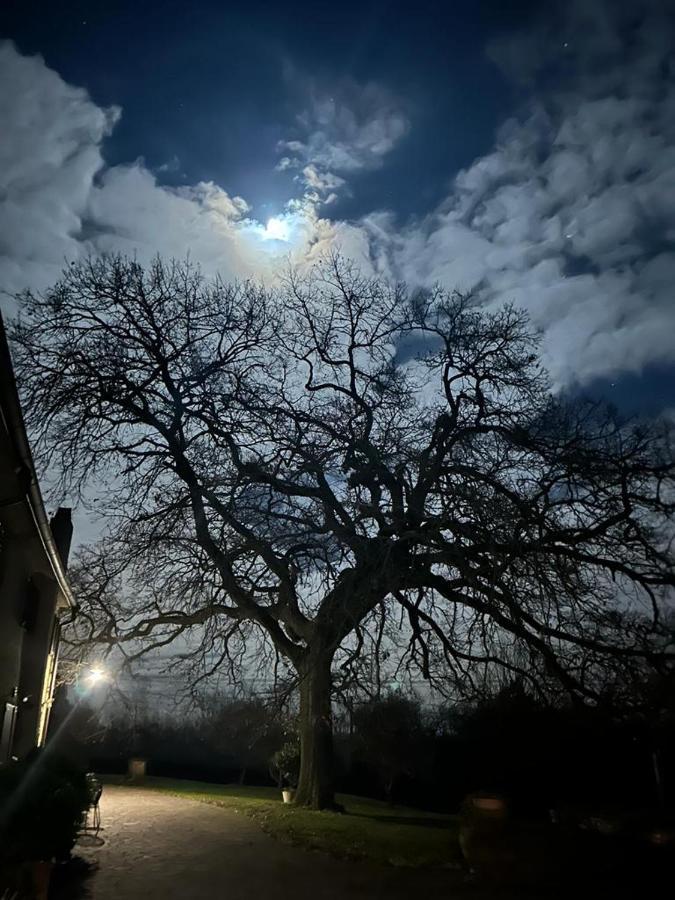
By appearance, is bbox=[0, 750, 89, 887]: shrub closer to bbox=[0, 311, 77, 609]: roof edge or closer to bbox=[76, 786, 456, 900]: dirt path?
bbox=[76, 786, 456, 900]: dirt path

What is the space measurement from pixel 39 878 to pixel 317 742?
28.3ft

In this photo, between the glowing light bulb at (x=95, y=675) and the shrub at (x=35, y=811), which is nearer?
the shrub at (x=35, y=811)

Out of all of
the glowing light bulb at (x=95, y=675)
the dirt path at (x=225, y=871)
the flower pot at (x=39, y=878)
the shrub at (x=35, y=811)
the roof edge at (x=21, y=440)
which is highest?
the roof edge at (x=21, y=440)

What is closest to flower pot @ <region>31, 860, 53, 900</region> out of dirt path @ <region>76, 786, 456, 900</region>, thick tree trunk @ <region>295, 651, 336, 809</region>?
dirt path @ <region>76, 786, 456, 900</region>

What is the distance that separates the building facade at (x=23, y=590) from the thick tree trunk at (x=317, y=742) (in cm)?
558

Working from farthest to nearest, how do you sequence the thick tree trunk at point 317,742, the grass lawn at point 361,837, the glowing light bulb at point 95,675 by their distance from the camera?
the glowing light bulb at point 95,675 → the thick tree trunk at point 317,742 → the grass lawn at point 361,837

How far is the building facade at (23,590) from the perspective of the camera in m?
6.12

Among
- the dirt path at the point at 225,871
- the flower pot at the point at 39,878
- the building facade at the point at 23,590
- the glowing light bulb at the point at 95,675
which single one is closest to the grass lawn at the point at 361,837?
the dirt path at the point at 225,871

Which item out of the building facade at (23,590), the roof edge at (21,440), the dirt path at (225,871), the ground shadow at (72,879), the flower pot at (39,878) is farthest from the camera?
the dirt path at (225,871)

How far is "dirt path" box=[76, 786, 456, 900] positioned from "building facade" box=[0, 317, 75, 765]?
8.53ft

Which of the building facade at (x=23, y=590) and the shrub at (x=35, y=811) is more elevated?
the building facade at (x=23, y=590)

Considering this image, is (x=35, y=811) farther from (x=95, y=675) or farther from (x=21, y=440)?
(x=95, y=675)

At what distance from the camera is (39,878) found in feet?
18.5

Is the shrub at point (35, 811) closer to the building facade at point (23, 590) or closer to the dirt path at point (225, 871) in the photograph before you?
the dirt path at point (225, 871)
